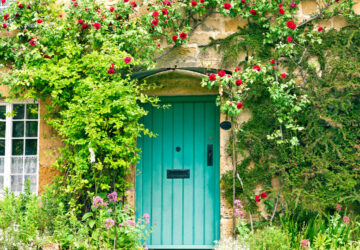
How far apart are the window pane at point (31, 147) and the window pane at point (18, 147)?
66 mm

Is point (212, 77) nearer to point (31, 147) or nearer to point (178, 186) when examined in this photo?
point (178, 186)

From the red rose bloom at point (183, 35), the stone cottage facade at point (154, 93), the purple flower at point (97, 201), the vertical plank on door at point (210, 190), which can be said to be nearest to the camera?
the purple flower at point (97, 201)

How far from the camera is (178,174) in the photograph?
18.4 ft

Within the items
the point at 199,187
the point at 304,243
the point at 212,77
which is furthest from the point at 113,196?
the point at 304,243

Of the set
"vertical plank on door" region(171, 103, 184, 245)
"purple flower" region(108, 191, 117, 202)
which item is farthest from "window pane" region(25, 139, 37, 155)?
"vertical plank on door" region(171, 103, 184, 245)

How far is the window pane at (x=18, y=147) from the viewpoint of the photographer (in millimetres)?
5621

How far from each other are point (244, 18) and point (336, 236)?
9.22ft

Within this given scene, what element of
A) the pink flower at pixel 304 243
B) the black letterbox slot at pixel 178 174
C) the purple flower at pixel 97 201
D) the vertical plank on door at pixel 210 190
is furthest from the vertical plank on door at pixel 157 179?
the pink flower at pixel 304 243

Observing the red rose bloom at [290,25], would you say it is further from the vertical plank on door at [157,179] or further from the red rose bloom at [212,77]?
the vertical plank on door at [157,179]

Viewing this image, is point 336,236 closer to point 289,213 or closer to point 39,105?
point 289,213

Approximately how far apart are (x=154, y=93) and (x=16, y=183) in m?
2.18

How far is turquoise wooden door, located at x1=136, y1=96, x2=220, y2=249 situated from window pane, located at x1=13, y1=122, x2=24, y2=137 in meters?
1.61

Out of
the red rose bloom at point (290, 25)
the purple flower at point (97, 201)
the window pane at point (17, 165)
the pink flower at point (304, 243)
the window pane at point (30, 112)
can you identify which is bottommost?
the pink flower at point (304, 243)

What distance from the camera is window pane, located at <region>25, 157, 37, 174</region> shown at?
5590mm
